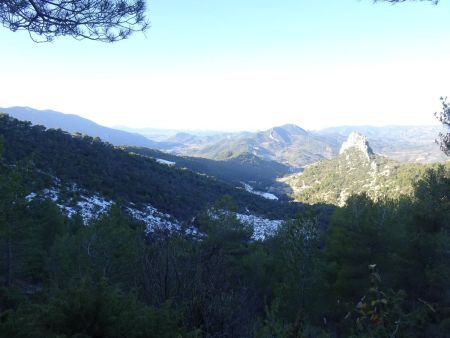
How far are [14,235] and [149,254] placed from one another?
9492 millimetres

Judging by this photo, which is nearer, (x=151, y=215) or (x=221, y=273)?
(x=221, y=273)

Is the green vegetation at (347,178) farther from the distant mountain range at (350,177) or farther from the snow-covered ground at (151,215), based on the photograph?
the snow-covered ground at (151,215)

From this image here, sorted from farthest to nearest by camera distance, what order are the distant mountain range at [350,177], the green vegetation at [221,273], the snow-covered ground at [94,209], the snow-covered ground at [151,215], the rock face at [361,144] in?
the rock face at [361,144] < the distant mountain range at [350,177] < the snow-covered ground at [151,215] < the snow-covered ground at [94,209] < the green vegetation at [221,273]

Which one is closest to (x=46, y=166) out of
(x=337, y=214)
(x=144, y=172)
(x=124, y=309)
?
(x=144, y=172)

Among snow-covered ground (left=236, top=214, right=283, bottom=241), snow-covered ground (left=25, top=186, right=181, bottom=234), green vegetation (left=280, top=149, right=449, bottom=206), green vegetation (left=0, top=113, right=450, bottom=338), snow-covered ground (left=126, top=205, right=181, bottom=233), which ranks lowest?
green vegetation (left=280, top=149, right=449, bottom=206)

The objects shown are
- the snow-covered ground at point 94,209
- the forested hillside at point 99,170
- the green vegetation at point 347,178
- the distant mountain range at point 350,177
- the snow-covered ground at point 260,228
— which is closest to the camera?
the snow-covered ground at point 94,209

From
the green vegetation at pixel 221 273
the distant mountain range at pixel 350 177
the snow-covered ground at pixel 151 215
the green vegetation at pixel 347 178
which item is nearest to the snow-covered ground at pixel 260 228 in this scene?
the snow-covered ground at pixel 151 215

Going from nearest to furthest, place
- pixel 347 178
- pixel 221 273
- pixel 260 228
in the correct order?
pixel 221 273, pixel 260 228, pixel 347 178

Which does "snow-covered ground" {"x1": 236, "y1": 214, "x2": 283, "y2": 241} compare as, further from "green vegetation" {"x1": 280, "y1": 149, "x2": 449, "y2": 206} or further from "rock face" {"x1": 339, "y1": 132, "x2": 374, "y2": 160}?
"rock face" {"x1": 339, "y1": 132, "x2": 374, "y2": 160}

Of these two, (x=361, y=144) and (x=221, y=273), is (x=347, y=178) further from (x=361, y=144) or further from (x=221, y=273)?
(x=221, y=273)

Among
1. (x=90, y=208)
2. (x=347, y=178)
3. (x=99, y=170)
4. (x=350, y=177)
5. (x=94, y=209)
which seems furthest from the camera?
(x=347, y=178)

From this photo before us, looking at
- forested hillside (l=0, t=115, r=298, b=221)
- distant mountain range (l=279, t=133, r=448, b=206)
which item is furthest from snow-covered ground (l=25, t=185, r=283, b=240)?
distant mountain range (l=279, t=133, r=448, b=206)

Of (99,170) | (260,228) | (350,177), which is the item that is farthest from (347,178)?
(99,170)

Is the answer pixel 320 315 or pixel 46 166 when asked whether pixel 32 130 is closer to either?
pixel 46 166
